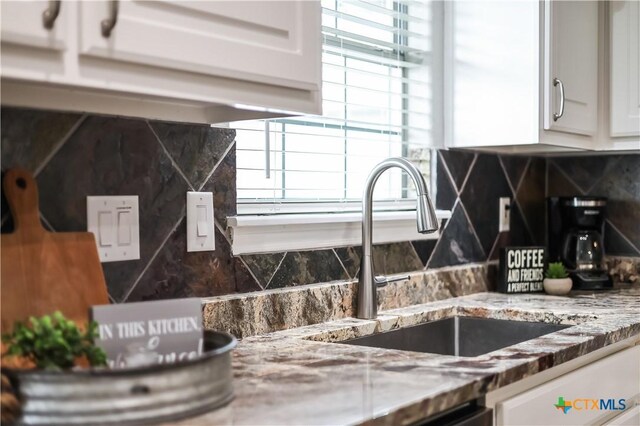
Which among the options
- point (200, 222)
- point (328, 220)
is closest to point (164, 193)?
point (200, 222)

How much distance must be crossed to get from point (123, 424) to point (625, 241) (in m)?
2.40

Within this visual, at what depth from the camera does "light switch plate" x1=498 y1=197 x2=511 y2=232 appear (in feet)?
9.37

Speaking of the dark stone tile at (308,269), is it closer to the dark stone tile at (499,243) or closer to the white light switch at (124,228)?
the white light switch at (124,228)

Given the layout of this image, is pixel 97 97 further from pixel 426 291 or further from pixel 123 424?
pixel 426 291

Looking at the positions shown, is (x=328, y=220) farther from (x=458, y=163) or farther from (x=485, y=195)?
(x=485, y=195)

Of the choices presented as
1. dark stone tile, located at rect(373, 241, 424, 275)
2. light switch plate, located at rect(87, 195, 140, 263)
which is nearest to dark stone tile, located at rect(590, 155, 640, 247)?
dark stone tile, located at rect(373, 241, 424, 275)

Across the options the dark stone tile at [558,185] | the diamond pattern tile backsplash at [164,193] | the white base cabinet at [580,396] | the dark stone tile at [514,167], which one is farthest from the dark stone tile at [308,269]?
the dark stone tile at [558,185]

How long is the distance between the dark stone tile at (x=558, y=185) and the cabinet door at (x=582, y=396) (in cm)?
115

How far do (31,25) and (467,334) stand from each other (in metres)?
1.60

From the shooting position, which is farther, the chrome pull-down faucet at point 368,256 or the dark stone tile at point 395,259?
the dark stone tile at point 395,259

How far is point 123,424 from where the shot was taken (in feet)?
3.52

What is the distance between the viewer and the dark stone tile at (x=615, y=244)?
2996 millimetres

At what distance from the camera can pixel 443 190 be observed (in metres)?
2.56

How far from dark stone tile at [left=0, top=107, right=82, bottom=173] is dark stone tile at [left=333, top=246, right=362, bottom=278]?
0.87 m
